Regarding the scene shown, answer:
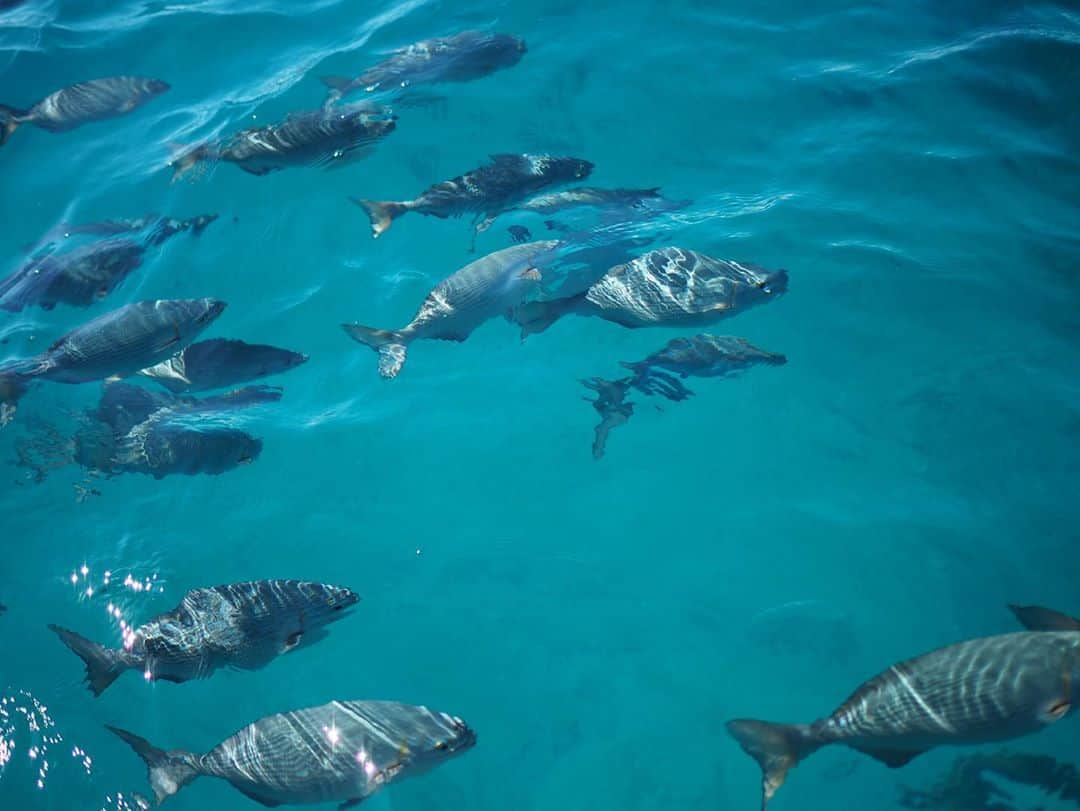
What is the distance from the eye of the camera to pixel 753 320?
705 centimetres

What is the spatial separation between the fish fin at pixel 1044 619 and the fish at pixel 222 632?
426 cm


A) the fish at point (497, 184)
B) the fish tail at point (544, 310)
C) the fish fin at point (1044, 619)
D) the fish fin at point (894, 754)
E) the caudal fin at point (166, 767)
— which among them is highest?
the fish at point (497, 184)

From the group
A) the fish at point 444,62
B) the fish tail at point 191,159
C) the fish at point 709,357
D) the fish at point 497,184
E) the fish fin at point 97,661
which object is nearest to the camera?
the fish fin at point 97,661

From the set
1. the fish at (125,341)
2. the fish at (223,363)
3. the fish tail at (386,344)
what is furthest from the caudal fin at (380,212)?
the fish at (125,341)

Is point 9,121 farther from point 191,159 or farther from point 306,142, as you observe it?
point 306,142

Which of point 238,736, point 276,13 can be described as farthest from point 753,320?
point 276,13

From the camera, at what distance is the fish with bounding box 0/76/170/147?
854 cm

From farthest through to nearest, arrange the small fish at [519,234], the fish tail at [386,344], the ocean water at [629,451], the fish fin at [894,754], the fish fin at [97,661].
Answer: the small fish at [519,234] → the fish tail at [386,344] → the ocean water at [629,451] → the fish fin at [97,661] → the fish fin at [894,754]

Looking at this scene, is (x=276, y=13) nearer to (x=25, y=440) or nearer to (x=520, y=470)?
(x=25, y=440)

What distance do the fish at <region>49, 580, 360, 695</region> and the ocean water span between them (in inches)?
43.1

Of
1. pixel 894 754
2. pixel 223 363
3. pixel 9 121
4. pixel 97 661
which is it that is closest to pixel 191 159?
pixel 9 121

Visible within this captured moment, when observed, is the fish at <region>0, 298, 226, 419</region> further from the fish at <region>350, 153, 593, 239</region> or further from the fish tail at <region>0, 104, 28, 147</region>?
the fish tail at <region>0, 104, 28, 147</region>

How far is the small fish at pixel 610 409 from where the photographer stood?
654 cm

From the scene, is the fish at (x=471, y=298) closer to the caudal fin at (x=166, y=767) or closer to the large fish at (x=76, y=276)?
the large fish at (x=76, y=276)
